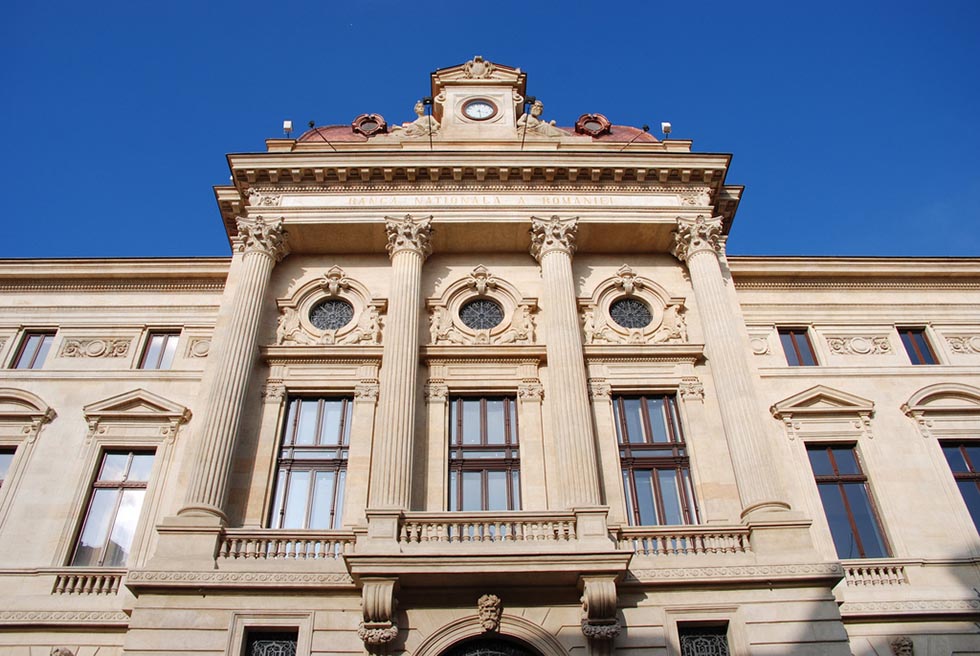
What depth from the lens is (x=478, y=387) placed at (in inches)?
747

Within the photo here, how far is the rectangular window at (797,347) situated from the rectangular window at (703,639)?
856 cm

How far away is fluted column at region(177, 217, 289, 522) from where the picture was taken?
16156 millimetres

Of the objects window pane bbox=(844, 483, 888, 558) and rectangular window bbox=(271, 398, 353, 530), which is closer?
rectangular window bbox=(271, 398, 353, 530)

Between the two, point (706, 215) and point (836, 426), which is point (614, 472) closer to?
point (836, 426)

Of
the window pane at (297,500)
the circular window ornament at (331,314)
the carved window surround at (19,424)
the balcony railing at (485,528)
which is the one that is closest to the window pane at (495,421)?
the balcony railing at (485,528)

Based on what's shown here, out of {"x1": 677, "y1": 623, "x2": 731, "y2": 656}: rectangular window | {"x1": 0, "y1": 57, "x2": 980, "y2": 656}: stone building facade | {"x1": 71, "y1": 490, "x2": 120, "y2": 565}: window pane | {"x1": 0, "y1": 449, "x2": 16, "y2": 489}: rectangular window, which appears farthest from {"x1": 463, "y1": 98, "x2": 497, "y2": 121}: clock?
{"x1": 677, "y1": 623, "x2": 731, "y2": 656}: rectangular window

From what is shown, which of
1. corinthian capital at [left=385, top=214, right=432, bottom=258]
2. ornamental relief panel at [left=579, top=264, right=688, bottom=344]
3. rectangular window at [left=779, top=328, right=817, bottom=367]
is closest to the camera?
ornamental relief panel at [left=579, top=264, right=688, bottom=344]

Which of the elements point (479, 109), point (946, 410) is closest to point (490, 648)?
point (946, 410)

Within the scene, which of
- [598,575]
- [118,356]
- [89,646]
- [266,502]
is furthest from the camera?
[118,356]

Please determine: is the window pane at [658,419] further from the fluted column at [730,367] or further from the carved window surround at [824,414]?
the carved window surround at [824,414]

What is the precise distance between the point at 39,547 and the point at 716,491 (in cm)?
1490

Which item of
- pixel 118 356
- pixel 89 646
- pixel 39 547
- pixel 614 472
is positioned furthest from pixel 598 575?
pixel 118 356

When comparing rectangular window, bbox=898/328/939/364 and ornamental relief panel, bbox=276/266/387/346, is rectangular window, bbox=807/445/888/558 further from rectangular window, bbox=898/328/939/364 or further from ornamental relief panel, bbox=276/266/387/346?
ornamental relief panel, bbox=276/266/387/346

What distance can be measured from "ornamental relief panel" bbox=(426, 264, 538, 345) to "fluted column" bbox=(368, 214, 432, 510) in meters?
0.83
